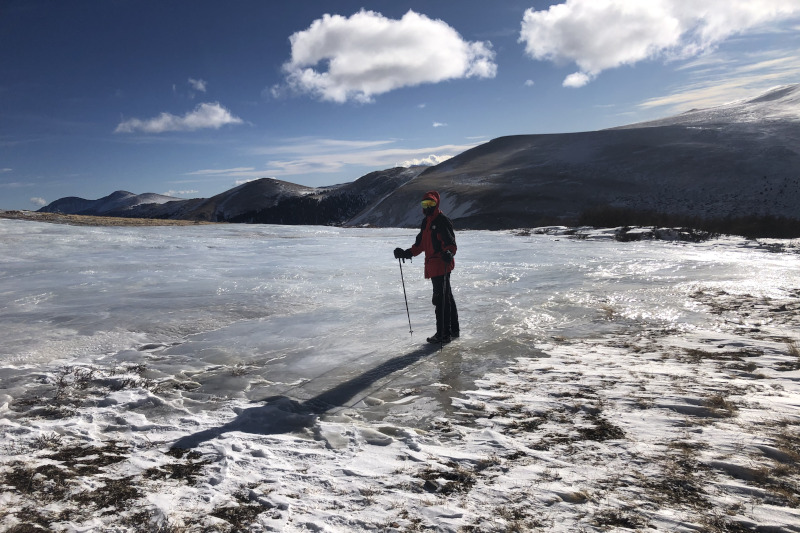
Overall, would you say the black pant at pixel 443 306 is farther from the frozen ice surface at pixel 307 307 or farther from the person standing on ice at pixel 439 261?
the frozen ice surface at pixel 307 307

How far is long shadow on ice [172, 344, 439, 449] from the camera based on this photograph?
4.38 metres

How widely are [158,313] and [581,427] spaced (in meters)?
7.85

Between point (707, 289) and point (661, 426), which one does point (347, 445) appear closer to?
point (661, 426)

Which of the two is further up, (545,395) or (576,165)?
(576,165)

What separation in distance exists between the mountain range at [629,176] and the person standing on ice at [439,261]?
29.0m

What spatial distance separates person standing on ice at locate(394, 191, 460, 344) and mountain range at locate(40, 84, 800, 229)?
29.0 meters

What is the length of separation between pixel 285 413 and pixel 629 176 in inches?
2633

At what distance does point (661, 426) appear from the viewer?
13.2ft

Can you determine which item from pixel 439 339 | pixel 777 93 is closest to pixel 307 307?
pixel 439 339

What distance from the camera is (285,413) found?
485cm

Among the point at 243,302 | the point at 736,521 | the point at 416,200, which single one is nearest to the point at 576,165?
the point at 416,200

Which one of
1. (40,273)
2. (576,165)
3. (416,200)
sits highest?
(576,165)

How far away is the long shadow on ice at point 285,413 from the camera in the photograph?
438 cm

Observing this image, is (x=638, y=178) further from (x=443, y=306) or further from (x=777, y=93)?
(x=777, y=93)
